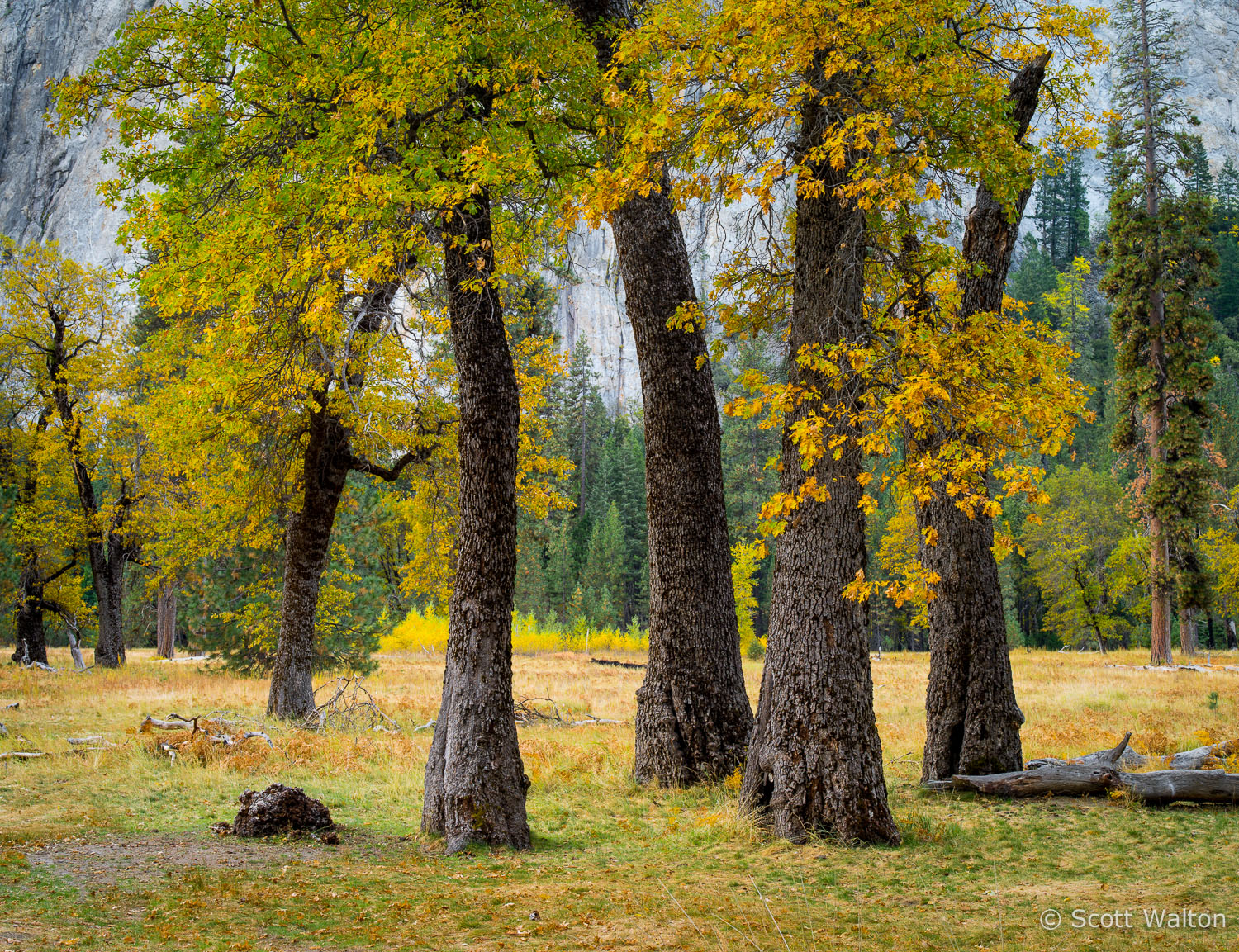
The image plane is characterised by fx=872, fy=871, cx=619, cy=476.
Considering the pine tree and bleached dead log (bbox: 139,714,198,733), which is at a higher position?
the pine tree

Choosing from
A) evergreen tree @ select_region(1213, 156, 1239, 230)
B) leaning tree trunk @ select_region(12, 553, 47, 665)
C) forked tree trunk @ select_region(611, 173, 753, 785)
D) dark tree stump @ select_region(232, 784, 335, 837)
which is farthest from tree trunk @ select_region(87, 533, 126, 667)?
evergreen tree @ select_region(1213, 156, 1239, 230)

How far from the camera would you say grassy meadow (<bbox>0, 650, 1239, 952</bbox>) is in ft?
15.3

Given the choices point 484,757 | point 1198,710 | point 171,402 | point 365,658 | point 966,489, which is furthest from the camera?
point 365,658

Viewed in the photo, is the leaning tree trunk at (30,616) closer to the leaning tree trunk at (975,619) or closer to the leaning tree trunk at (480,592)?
the leaning tree trunk at (480,592)

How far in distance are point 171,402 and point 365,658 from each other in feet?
43.2

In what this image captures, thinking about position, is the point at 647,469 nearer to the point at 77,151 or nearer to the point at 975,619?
the point at 975,619

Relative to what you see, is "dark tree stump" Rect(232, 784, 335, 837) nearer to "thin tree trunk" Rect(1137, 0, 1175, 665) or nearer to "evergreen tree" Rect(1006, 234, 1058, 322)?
"thin tree trunk" Rect(1137, 0, 1175, 665)

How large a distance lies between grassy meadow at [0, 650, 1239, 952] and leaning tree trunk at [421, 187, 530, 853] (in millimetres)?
406

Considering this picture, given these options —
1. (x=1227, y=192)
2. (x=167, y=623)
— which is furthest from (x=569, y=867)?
(x=1227, y=192)

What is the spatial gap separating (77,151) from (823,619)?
104751 mm

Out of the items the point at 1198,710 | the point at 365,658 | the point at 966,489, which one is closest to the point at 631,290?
the point at 966,489

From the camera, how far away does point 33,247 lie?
2444 cm

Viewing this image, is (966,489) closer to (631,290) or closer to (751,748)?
(751,748)

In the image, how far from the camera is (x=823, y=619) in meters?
7.13
